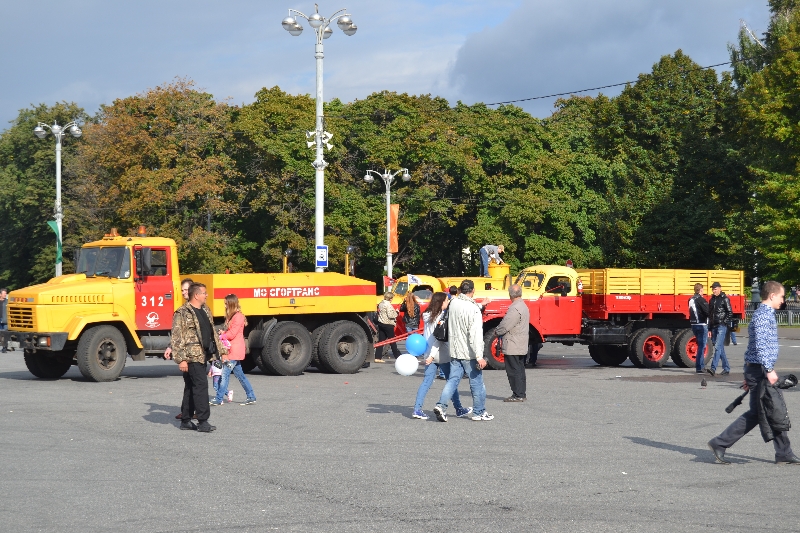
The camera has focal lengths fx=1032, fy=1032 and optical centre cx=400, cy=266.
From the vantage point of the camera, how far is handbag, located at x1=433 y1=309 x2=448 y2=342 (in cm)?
1345

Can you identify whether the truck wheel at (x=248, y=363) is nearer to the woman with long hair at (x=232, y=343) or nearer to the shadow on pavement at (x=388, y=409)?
the woman with long hair at (x=232, y=343)

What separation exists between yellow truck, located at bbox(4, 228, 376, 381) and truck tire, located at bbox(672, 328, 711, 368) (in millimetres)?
7029

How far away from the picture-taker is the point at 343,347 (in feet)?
72.8

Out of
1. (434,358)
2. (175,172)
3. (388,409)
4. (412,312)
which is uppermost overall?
(175,172)

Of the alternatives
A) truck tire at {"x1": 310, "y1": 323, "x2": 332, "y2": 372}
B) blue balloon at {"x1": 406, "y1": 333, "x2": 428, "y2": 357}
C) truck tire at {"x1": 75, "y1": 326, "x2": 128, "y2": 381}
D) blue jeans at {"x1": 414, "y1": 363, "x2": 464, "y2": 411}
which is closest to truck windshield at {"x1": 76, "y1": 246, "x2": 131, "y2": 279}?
truck tire at {"x1": 75, "y1": 326, "x2": 128, "y2": 381}

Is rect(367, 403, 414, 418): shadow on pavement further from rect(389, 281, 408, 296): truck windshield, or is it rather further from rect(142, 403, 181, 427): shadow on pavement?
rect(389, 281, 408, 296): truck windshield

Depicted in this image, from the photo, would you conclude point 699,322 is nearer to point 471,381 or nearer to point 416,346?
point 416,346

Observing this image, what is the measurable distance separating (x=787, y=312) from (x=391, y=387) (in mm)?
33822

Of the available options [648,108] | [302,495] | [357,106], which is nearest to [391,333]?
[302,495]

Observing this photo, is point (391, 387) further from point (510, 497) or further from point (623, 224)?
point (623, 224)

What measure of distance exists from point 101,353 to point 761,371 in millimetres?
13193

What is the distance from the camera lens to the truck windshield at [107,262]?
66.2 feet

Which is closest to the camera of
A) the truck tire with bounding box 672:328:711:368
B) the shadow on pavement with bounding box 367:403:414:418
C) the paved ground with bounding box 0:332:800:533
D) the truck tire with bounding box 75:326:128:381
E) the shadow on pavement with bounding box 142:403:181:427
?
the paved ground with bounding box 0:332:800:533

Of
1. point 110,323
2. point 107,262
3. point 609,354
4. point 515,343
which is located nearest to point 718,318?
point 609,354
